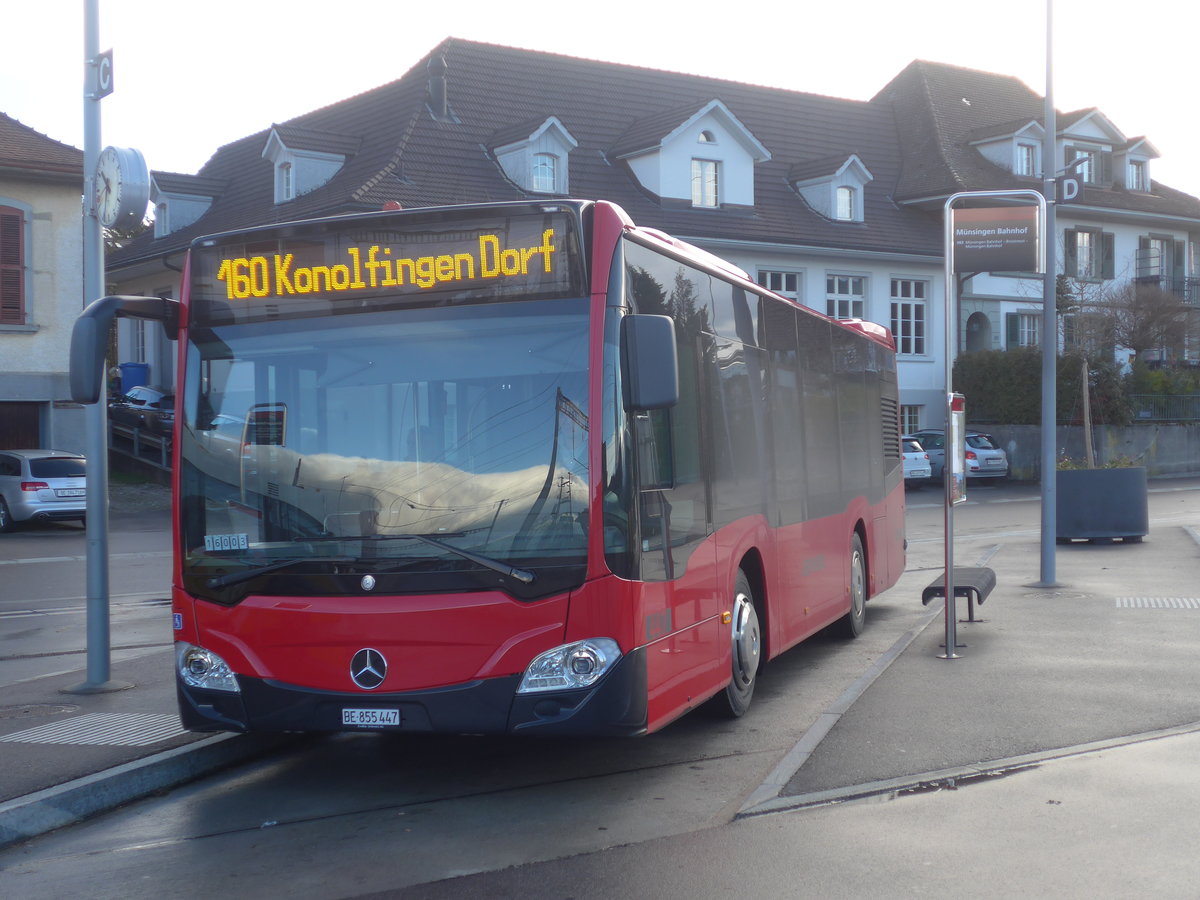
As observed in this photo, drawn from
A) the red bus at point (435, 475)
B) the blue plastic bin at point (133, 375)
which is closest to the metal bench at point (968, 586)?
the red bus at point (435, 475)

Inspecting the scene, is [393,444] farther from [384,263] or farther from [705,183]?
[705,183]

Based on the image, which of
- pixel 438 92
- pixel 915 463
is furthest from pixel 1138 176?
pixel 438 92

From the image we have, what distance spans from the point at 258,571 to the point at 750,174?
117 ft

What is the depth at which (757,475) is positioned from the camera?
8.40 metres

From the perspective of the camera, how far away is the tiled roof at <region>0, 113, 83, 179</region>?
1179 inches

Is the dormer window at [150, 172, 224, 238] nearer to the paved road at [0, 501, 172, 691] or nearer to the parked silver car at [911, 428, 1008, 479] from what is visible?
the paved road at [0, 501, 172, 691]

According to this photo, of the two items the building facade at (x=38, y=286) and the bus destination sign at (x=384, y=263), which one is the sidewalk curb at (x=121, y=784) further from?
the building facade at (x=38, y=286)

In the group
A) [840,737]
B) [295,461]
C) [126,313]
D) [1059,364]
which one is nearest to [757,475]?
[840,737]

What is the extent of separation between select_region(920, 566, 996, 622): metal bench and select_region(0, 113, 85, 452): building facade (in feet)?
75.2

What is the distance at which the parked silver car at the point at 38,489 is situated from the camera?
2588 cm

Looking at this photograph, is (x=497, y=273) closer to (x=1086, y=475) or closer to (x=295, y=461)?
(x=295, y=461)

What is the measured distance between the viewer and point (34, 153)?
30.6 meters

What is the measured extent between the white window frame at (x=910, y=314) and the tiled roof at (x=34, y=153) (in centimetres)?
2449

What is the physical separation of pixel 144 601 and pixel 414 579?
10.1 m
